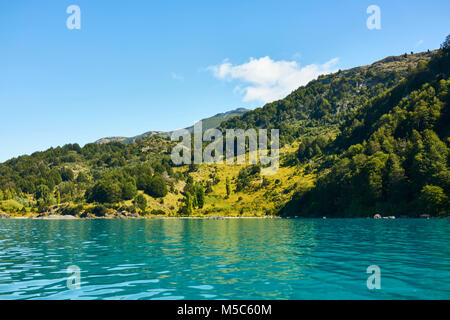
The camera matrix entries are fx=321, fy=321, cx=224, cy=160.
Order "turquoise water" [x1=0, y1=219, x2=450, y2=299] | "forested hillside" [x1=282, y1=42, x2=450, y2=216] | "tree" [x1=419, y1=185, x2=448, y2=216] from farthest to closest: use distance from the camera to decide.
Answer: "forested hillside" [x1=282, y1=42, x2=450, y2=216] < "tree" [x1=419, y1=185, x2=448, y2=216] < "turquoise water" [x1=0, y1=219, x2=450, y2=299]

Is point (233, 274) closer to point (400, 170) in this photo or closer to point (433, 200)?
point (433, 200)

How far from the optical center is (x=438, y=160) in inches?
4833

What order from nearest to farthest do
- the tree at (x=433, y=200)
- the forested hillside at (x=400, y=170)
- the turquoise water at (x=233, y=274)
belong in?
1. the turquoise water at (x=233, y=274)
2. the tree at (x=433, y=200)
3. the forested hillside at (x=400, y=170)

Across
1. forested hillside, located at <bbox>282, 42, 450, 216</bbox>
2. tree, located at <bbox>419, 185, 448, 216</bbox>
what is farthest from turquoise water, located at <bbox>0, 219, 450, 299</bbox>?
forested hillside, located at <bbox>282, 42, 450, 216</bbox>

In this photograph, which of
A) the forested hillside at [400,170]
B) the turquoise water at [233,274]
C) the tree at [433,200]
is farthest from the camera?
the forested hillside at [400,170]

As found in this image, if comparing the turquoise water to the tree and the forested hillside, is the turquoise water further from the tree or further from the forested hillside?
the forested hillside

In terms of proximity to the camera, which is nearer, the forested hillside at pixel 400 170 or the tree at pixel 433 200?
the tree at pixel 433 200

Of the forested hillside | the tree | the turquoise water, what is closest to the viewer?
the turquoise water

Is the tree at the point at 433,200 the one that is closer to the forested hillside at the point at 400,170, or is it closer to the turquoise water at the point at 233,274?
the forested hillside at the point at 400,170

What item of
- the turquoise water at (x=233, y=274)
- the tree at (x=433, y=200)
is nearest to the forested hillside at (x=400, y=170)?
the tree at (x=433, y=200)

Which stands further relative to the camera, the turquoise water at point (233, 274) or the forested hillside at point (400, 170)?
the forested hillside at point (400, 170)

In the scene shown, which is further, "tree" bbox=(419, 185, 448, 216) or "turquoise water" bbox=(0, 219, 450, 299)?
"tree" bbox=(419, 185, 448, 216)

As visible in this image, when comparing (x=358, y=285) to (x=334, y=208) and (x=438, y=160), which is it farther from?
(x=334, y=208)

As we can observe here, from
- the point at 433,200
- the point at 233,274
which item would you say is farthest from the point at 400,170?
the point at 233,274
